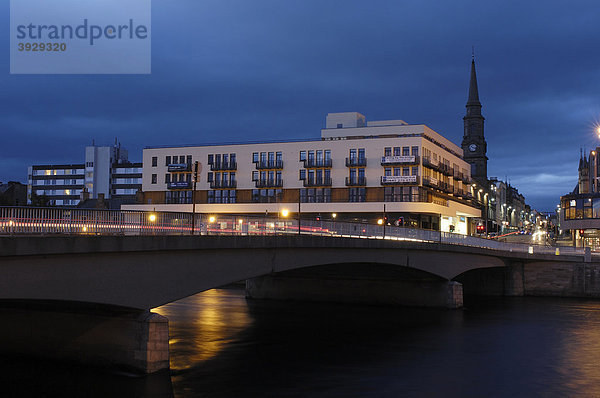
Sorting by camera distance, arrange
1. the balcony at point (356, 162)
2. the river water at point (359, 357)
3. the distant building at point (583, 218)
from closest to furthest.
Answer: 1. the river water at point (359, 357)
2. the distant building at point (583, 218)
3. the balcony at point (356, 162)

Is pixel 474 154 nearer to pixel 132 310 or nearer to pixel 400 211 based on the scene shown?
pixel 400 211

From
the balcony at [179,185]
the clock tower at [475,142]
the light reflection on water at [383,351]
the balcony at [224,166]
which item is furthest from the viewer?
the clock tower at [475,142]

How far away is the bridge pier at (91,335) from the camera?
930 inches

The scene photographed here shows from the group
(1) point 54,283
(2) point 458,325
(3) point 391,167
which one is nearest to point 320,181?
(3) point 391,167

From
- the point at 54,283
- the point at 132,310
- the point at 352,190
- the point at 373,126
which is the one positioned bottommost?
the point at 132,310

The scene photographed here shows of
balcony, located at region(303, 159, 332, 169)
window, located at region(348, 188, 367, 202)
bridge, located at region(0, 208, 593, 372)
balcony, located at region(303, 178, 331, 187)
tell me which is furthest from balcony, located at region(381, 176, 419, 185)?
bridge, located at region(0, 208, 593, 372)

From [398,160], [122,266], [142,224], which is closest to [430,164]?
[398,160]

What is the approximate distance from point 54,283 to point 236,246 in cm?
951

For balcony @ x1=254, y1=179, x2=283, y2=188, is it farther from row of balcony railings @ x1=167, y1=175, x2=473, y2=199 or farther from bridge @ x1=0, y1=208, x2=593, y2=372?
bridge @ x1=0, y1=208, x2=593, y2=372

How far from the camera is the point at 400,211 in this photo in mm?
92250

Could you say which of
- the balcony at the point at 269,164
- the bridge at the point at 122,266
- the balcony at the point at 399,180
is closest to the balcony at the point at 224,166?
the balcony at the point at 269,164

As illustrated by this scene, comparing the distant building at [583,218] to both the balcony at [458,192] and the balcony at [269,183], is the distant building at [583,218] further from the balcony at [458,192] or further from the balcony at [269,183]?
the balcony at [269,183]

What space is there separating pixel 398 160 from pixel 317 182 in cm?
1353

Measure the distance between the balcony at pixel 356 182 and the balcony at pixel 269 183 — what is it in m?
11.3
